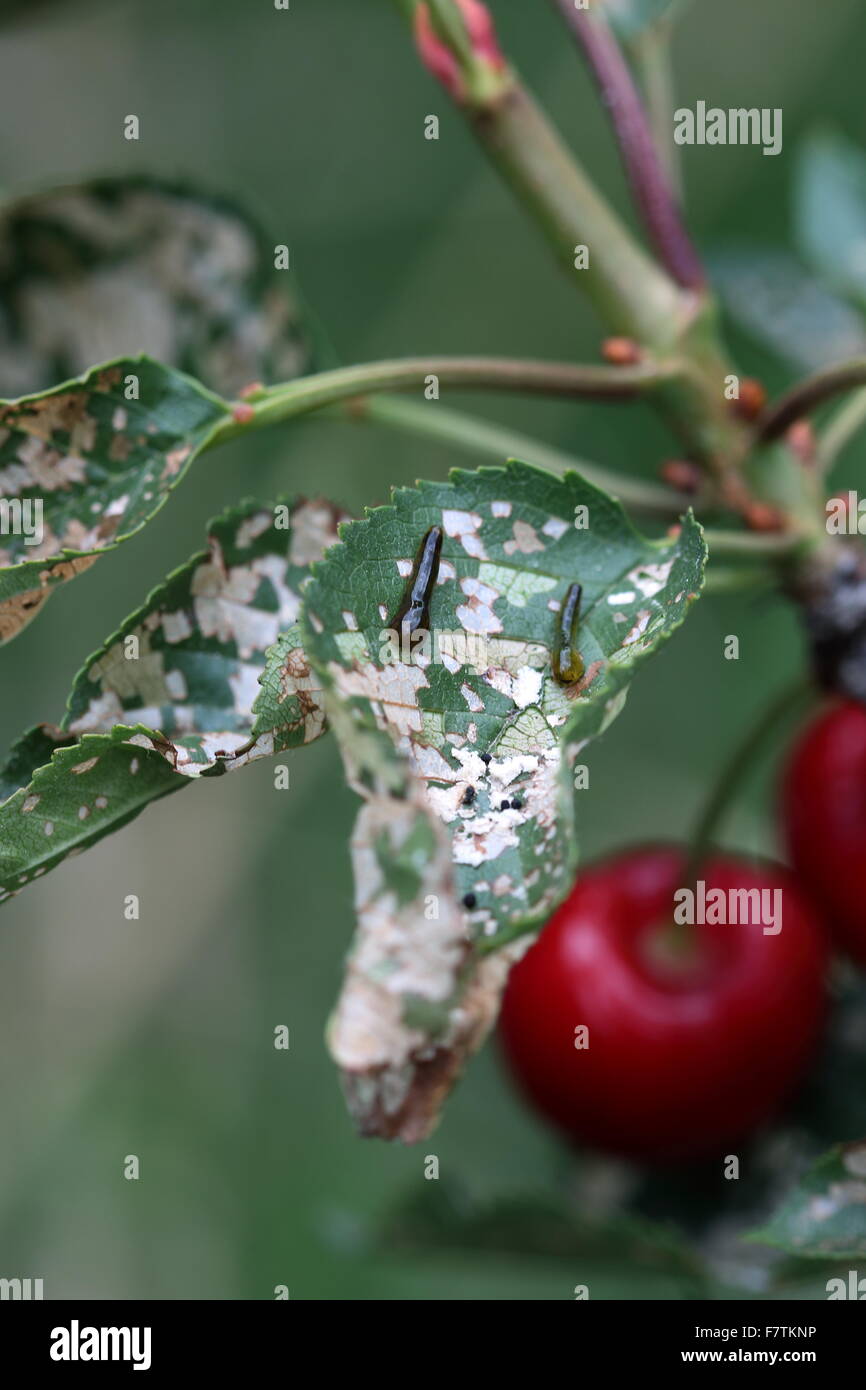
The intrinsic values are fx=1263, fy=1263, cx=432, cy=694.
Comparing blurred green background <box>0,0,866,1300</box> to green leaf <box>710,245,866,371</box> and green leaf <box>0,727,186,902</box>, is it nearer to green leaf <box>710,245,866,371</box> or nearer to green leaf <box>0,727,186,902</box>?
green leaf <box>710,245,866,371</box>

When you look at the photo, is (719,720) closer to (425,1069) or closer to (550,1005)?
(550,1005)

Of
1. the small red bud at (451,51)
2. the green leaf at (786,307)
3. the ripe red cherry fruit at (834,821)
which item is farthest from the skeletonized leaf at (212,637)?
the green leaf at (786,307)

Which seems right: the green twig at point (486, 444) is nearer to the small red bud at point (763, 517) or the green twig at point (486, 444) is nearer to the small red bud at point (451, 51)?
the small red bud at point (763, 517)

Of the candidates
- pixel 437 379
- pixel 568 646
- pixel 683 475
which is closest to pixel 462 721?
pixel 568 646

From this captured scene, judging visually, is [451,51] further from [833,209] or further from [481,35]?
[833,209]

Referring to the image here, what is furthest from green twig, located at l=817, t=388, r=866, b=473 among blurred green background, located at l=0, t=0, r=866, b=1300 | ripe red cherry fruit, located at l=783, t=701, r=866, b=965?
blurred green background, located at l=0, t=0, r=866, b=1300

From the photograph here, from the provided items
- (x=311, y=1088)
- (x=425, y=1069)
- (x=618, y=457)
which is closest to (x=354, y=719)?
(x=425, y=1069)

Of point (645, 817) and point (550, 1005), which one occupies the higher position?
point (645, 817)
